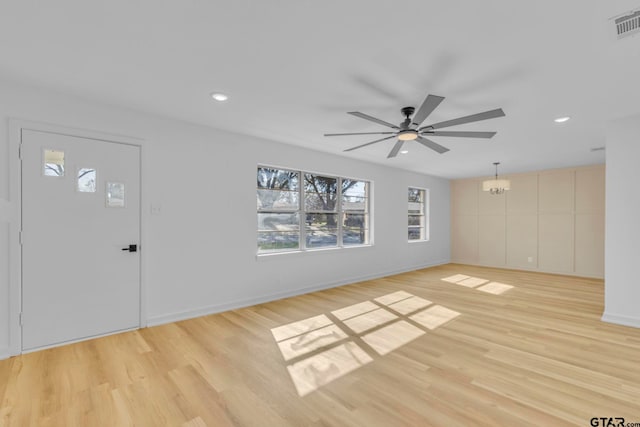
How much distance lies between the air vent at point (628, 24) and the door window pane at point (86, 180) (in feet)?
15.1

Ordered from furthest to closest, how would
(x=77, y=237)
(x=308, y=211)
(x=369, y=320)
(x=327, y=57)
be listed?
(x=308, y=211) → (x=369, y=320) → (x=77, y=237) → (x=327, y=57)

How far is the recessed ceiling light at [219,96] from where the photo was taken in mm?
2941

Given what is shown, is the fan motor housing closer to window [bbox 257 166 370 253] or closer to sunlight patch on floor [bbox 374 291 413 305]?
window [bbox 257 166 370 253]

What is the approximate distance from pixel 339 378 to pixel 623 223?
3986mm

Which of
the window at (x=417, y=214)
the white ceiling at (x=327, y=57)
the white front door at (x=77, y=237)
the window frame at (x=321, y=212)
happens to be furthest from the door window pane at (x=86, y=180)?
the window at (x=417, y=214)

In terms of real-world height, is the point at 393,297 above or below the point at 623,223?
below

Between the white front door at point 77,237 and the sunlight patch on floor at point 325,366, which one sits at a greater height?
the white front door at point 77,237

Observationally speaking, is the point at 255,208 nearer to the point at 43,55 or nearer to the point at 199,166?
the point at 199,166

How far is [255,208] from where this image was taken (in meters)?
4.44

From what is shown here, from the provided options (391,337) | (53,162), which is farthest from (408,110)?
(53,162)

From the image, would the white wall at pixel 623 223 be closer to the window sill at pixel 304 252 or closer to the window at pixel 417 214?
the window sill at pixel 304 252

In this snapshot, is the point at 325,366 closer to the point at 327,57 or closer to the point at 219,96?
the point at 327,57

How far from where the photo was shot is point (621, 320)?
11.7 feet

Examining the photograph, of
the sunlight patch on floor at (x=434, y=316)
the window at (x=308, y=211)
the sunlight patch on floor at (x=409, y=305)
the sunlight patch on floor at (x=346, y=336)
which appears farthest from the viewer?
the window at (x=308, y=211)
